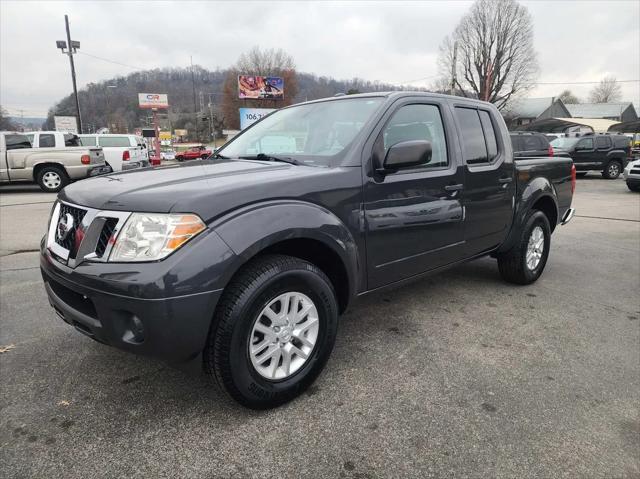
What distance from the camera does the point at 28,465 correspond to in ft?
6.49

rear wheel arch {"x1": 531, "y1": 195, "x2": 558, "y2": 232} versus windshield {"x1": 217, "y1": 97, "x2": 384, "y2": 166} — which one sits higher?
windshield {"x1": 217, "y1": 97, "x2": 384, "y2": 166}

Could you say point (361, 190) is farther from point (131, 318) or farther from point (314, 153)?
point (131, 318)

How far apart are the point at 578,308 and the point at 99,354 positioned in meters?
3.91

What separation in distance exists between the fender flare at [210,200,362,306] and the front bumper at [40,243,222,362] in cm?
19

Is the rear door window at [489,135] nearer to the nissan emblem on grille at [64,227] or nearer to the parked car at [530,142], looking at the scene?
the nissan emblem on grille at [64,227]

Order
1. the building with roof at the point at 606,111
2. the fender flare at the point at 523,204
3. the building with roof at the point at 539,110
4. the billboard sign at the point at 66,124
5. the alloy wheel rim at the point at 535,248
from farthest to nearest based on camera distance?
the building with roof at the point at 606,111, the building with roof at the point at 539,110, the billboard sign at the point at 66,124, the alloy wheel rim at the point at 535,248, the fender flare at the point at 523,204

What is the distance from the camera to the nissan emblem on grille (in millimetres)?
2325

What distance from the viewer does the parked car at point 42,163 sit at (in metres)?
→ 12.2

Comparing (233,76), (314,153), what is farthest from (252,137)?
(233,76)

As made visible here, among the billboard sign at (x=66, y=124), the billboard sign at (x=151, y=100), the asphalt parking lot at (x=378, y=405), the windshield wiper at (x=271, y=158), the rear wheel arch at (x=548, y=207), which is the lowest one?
the asphalt parking lot at (x=378, y=405)

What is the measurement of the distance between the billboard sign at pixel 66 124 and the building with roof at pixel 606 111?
68155mm

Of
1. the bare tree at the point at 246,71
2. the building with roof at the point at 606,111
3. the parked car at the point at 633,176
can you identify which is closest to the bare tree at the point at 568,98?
the building with roof at the point at 606,111

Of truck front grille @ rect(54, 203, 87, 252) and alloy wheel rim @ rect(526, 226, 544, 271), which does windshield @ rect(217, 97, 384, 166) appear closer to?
truck front grille @ rect(54, 203, 87, 252)

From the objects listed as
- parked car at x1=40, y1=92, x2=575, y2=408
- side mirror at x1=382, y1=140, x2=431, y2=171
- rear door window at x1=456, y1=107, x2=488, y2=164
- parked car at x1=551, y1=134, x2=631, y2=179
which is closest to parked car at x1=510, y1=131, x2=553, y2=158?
parked car at x1=551, y1=134, x2=631, y2=179
